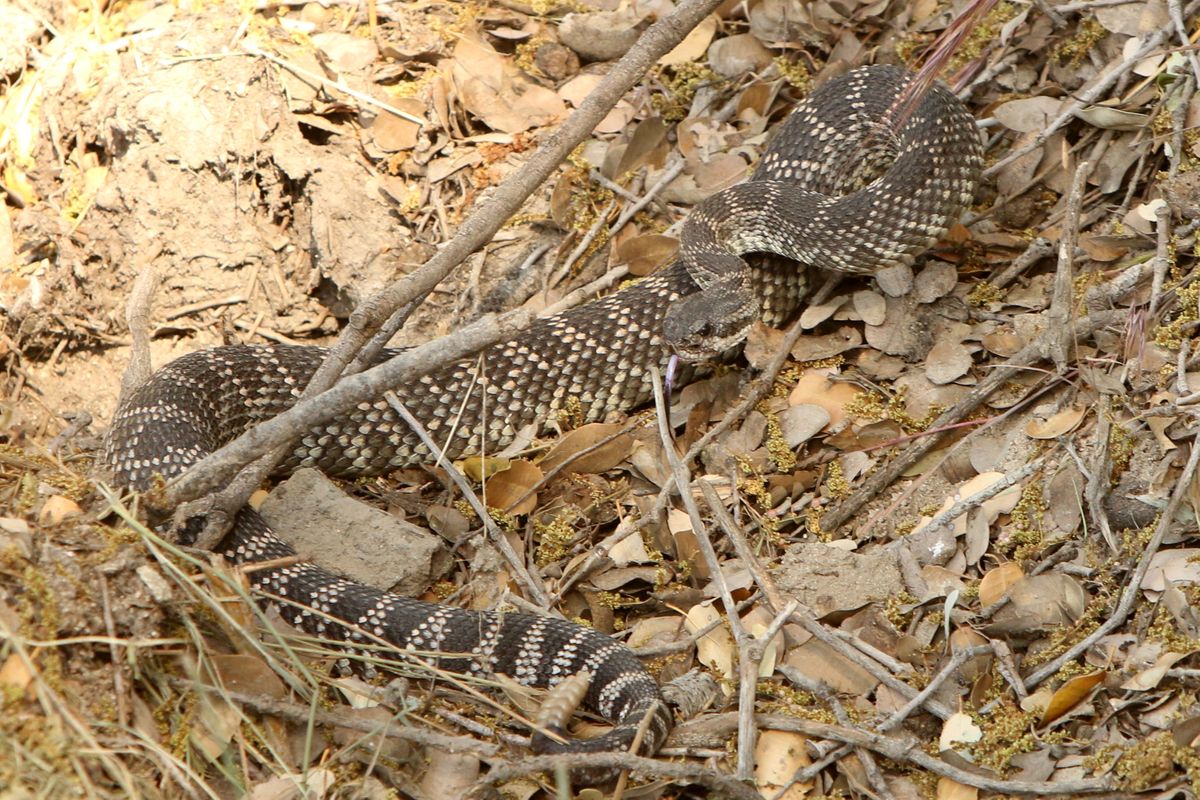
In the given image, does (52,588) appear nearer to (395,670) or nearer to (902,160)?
(395,670)

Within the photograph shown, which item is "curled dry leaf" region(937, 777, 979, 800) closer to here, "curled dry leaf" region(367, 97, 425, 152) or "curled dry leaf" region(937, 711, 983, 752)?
"curled dry leaf" region(937, 711, 983, 752)

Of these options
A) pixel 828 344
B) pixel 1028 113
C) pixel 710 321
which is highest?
pixel 1028 113

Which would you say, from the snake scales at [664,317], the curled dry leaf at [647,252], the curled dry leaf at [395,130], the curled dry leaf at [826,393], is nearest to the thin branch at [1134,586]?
the curled dry leaf at [826,393]

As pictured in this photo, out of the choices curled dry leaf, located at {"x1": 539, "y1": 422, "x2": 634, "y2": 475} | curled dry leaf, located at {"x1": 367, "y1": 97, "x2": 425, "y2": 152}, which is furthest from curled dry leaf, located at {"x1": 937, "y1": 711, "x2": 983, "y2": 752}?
curled dry leaf, located at {"x1": 367, "y1": 97, "x2": 425, "y2": 152}


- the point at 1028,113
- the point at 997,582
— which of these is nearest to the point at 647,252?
the point at 1028,113

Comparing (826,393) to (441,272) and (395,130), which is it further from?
(395,130)

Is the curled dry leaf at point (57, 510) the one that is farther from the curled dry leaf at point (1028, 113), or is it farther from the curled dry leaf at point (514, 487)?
the curled dry leaf at point (1028, 113)

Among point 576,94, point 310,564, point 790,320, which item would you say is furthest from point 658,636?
point 576,94

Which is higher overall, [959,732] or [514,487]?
[514,487]
